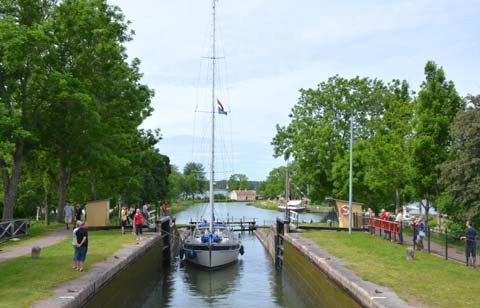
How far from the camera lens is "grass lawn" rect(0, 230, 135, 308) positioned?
12.7 metres

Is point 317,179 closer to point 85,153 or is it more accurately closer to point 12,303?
point 85,153

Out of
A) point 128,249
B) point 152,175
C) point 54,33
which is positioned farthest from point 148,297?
point 152,175

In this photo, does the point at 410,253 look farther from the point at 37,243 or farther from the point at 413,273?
the point at 37,243

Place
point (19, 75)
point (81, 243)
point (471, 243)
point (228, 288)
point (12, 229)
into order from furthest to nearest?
1. point (19, 75)
2. point (228, 288)
3. point (12, 229)
4. point (471, 243)
5. point (81, 243)

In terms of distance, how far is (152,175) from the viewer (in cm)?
6594

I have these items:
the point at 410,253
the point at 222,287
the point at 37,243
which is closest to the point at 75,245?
the point at 37,243

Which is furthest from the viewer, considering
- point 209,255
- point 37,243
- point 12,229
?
point 209,255

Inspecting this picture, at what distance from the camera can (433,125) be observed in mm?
28781

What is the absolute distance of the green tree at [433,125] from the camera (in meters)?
28.8

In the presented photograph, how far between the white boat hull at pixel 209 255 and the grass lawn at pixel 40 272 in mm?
6673

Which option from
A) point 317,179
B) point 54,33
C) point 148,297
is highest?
point 54,33

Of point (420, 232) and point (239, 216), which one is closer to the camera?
point (420, 232)

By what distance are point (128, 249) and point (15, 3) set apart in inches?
606

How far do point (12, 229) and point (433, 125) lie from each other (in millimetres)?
22557
